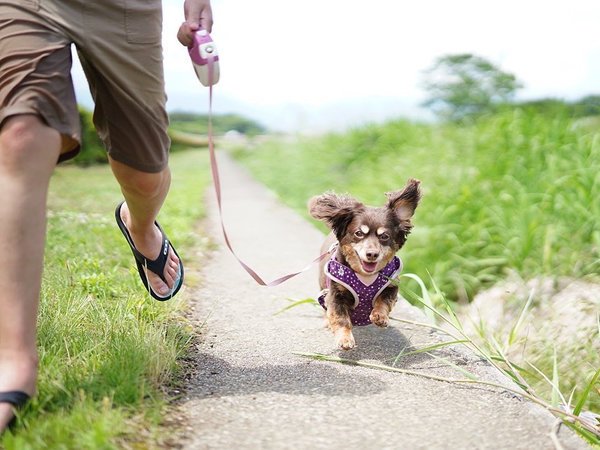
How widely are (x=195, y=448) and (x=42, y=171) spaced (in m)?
1.00

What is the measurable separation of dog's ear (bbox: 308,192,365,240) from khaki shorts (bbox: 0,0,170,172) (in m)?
1.01

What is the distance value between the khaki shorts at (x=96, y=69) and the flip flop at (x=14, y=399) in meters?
0.81

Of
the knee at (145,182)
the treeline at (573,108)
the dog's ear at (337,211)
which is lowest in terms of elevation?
the dog's ear at (337,211)

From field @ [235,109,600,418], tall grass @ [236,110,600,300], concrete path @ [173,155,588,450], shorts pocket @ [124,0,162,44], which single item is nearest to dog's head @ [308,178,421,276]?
field @ [235,109,600,418]

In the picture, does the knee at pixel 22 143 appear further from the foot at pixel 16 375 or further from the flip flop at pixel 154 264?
the flip flop at pixel 154 264

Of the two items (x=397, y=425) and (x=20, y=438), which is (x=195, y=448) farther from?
(x=397, y=425)

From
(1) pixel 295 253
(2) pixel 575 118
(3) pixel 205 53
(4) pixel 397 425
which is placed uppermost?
(3) pixel 205 53

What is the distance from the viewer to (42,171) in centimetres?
194

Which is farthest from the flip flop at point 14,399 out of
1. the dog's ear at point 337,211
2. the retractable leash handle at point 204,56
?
the dog's ear at point 337,211

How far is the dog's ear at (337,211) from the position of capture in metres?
3.12

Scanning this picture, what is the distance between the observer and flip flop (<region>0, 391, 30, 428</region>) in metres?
1.81

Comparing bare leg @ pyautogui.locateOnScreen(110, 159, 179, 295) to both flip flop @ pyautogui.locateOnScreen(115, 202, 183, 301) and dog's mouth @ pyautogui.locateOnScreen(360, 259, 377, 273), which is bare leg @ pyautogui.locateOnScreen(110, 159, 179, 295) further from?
dog's mouth @ pyautogui.locateOnScreen(360, 259, 377, 273)

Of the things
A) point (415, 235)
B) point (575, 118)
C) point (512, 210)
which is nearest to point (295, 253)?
point (415, 235)

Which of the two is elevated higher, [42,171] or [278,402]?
[42,171]
